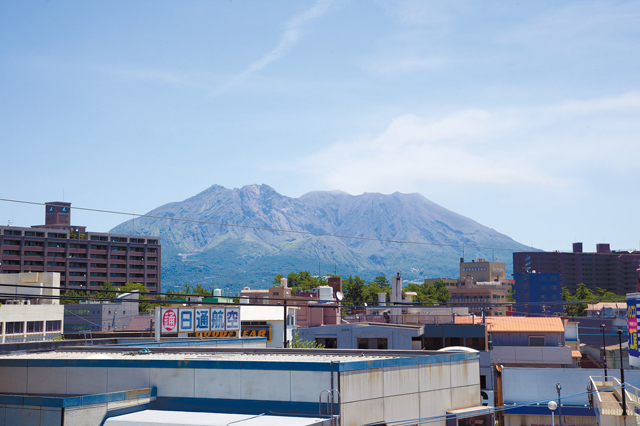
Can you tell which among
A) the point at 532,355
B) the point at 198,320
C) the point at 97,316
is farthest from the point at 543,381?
the point at 97,316

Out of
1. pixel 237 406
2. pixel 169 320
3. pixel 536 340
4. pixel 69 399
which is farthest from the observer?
pixel 536 340

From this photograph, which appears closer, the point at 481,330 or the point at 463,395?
the point at 463,395

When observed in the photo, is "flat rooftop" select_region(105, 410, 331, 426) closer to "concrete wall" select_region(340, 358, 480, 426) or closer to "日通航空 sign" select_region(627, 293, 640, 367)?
"concrete wall" select_region(340, 358, 480, 426)

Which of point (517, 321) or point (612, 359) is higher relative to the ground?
point (517, 321)

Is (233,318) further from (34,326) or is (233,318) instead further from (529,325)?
(34,326)

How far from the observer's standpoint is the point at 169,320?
52906 mm

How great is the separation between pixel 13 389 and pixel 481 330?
1993 inches

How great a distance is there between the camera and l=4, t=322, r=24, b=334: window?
256ft

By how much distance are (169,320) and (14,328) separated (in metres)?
37.8

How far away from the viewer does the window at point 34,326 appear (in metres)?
→ 82.0

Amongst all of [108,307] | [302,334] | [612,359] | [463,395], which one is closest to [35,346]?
[463,395]

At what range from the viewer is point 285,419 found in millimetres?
20688

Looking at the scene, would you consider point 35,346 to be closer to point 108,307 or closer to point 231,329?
point 231,329

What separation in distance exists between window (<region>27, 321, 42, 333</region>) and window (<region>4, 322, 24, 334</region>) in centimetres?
166
